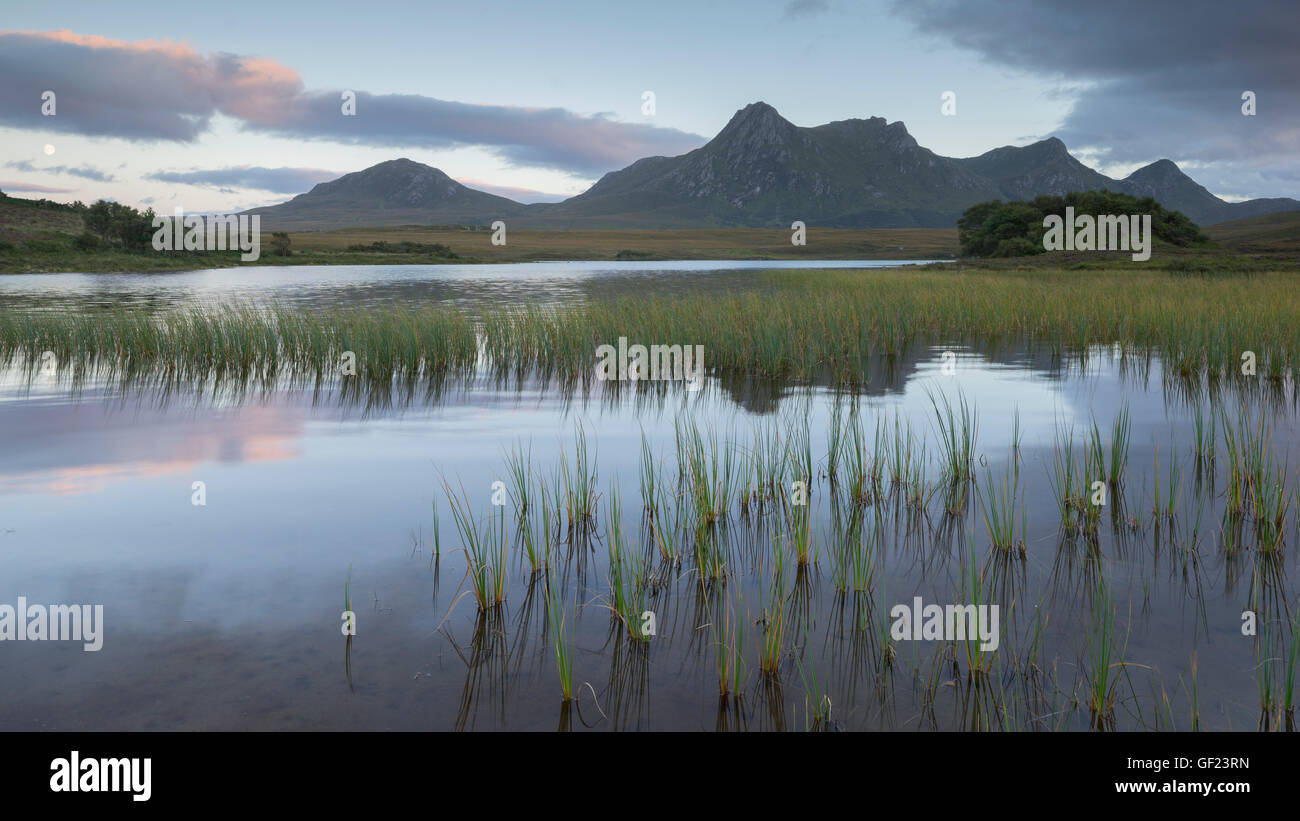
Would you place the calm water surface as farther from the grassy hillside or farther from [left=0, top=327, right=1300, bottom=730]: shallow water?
the grassy hillside

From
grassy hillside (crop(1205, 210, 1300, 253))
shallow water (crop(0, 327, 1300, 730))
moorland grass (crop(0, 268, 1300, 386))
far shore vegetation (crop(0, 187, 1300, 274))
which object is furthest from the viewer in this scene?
grassy hillside (crop(1205, 210, 1300, 253))

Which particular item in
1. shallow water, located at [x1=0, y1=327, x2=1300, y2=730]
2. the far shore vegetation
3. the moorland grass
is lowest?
shallow water, located at [x1=0, y1=327, x2=1300, y2=730]

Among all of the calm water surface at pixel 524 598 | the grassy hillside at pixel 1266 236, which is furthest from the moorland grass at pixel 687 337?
the grassy hillside at pixel 1266 236

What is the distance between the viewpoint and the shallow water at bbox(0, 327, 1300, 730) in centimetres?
389

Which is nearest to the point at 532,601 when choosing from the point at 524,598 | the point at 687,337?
the point at 524,598

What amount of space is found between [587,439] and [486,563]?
4.89m

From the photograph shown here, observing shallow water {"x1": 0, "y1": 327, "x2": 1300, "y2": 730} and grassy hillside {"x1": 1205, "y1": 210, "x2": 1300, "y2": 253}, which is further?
grassy hillside {"x1": 1205, "y1": 210, "x2": 1300, "y2": 253}

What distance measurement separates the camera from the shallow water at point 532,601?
389 cm

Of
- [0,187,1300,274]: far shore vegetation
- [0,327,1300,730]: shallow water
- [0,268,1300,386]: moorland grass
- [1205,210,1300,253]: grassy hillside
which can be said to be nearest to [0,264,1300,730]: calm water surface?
[0,327,1300,730]: shallow water

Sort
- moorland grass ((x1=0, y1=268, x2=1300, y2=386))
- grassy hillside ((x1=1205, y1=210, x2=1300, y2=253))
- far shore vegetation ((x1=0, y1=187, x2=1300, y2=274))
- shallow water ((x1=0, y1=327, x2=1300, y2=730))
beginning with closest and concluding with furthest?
shallow water ((x1=0, y1=327, x2=1300, y2=730)) → moorland grass ((x1=0, y1=268, x2=1300, y2=386)) → far shore vegetation ((x1=0, y1=187, x2=1300, y2=274)) → grassy hillside ((x1=1205, y1=210, x2=1300, y2=253))

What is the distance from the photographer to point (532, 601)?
17.1 feet

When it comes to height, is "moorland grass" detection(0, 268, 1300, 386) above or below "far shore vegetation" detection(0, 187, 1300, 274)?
below
